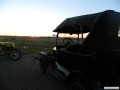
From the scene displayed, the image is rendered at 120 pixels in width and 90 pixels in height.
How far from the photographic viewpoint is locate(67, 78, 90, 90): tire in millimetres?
3941

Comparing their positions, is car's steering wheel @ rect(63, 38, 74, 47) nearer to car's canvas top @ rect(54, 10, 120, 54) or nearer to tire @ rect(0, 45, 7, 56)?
car's canvas top @ rect(54, 10, 120, 54)

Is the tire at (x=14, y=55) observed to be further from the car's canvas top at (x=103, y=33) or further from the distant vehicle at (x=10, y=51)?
the car's canvas top at (x=103, y=33)

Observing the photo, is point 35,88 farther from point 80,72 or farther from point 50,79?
point 80,72

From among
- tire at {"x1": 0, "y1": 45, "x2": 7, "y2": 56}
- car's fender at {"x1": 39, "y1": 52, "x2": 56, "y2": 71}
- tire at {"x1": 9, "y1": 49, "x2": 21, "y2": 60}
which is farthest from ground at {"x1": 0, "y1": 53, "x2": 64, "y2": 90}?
tire at {"x1": 0, "y1": 45, "x2": 7, "y2": 56}

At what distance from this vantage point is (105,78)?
402 cm

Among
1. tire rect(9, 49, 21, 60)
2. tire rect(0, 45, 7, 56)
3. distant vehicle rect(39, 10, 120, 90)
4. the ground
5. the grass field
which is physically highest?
distant vehicle rect(39, 10, 120, 90)

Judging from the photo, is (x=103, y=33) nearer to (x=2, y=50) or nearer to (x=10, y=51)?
(x=10, y=51)

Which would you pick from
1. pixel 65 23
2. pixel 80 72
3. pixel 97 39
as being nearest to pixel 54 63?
pixel 65 23

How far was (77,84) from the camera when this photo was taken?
412 cm

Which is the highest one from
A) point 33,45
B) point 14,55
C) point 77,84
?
point 77,84

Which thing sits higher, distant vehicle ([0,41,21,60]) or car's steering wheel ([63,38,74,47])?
car's steering wheel ([63,38,74,47])

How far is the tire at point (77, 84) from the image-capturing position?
3941mm

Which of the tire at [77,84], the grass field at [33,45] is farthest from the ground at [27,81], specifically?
the grass field at [33,45]

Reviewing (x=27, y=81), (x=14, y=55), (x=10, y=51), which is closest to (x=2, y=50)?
(x=10, y=51)
